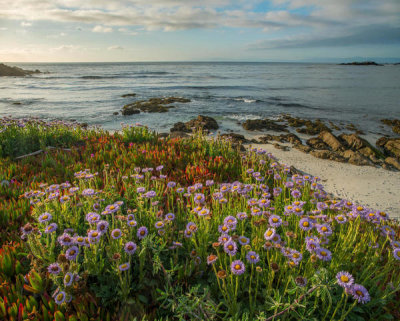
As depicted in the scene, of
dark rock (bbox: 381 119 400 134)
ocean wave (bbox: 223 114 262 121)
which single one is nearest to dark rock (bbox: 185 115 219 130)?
ocean wave (bbox: 223 114 262 121)

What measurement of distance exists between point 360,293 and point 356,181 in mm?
7143

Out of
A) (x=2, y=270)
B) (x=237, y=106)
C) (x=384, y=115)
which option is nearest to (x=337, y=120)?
(x=384, y=115)

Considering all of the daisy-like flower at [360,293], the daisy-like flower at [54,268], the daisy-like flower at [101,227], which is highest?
the daisy-like flower at [101,227]

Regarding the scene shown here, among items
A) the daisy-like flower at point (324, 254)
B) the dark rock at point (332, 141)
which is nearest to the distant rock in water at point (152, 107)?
the dark rock at point (332, 141)

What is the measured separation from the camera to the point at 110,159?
672 cm

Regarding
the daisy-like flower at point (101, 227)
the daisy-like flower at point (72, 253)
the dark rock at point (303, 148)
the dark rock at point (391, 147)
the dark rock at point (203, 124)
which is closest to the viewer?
the daisy-like flower at point (72, 253)

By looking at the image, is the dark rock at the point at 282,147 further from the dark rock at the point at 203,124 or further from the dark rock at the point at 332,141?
the dark rock at the point at 203,124

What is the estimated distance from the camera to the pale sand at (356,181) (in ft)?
21.7

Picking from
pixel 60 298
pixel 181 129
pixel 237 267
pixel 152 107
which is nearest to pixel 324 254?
pixel 237 267

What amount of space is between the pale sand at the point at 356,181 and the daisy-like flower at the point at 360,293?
17.3 feet

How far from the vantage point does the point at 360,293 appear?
6.17ft

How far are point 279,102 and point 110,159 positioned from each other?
22.3 metres

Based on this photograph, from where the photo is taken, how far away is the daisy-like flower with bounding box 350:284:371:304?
1.81m

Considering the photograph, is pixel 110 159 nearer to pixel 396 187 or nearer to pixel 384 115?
pixel 396 187
